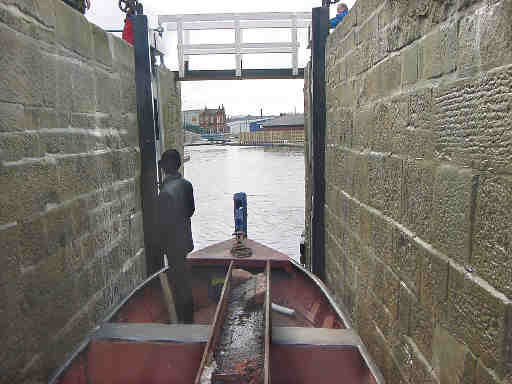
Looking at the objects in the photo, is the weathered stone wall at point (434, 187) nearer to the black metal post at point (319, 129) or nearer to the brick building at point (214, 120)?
the black metal post at point (319, 129)

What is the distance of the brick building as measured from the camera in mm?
106500

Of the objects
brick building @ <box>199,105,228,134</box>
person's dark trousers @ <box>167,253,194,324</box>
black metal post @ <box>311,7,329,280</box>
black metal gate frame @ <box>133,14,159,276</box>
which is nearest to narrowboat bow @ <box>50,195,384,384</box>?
person's dark trousers @ <box>167,253,194,324</box>

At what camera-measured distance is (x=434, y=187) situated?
2076mm

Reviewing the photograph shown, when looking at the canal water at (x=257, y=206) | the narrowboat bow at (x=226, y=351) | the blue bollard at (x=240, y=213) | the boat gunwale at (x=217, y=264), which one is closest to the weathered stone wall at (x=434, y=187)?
the boat gunwale at (x=217, y=264)

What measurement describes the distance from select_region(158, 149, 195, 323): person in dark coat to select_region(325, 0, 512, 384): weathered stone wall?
1.67m

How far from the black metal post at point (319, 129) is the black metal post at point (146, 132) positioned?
229cm

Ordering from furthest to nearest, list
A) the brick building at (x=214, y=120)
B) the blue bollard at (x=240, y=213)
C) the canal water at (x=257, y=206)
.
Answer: the brick building at (x=214, y=120) → the canal water at (x=257, y=206) → the blue bollard at (x=240, y=213)

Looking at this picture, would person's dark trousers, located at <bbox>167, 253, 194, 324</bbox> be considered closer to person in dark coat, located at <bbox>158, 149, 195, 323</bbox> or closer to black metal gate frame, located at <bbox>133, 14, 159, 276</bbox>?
person in dark coat, located at <bbox>158, 149, 195, 323</bbox>

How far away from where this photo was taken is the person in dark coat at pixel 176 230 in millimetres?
3734

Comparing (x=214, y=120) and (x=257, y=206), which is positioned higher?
(x=214, y=120)

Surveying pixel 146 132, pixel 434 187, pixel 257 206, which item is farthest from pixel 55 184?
pixel 257 206

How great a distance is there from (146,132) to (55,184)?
8.33ft

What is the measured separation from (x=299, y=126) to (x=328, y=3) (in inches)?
2247

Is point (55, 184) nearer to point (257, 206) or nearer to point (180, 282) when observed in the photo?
point (180, 282)
